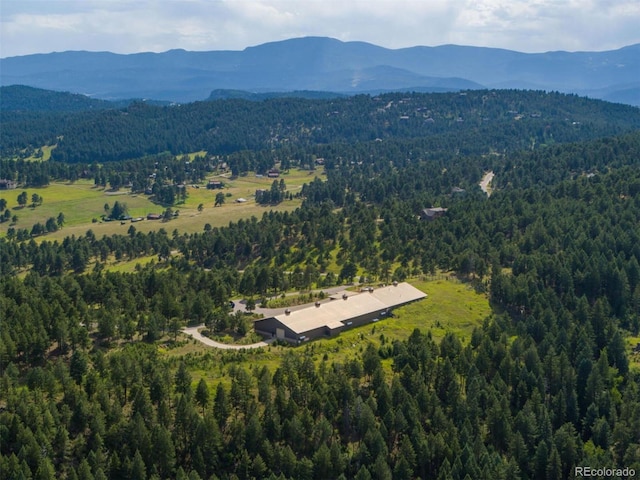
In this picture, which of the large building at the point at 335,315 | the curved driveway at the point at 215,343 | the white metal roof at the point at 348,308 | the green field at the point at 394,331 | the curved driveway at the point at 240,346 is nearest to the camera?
the green field at the point at 394,331

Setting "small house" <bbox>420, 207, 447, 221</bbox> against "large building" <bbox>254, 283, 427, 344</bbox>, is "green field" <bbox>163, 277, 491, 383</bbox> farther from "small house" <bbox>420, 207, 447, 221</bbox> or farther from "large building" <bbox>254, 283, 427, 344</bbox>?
"small house" <bbox>420, 207, 447, 221</bbox>

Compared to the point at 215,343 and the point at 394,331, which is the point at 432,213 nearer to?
the point at 394,331

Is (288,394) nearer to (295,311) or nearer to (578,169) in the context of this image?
(295,311)

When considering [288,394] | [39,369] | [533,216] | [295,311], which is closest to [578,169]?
[533,216]

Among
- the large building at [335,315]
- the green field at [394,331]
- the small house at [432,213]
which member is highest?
the small house at [432,213]

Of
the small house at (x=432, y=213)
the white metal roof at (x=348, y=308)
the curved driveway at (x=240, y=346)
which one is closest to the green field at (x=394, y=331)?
the curved driveway at (x=240, y=346)

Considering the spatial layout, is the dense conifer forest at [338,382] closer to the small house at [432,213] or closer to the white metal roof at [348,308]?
the white metal roof at [348,308]

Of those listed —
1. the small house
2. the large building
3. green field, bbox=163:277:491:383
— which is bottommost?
green field, bbox=163:277:491:383

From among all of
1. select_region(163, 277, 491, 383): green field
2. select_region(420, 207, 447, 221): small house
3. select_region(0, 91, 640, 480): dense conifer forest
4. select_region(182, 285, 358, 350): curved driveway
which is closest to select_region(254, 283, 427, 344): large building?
select_region(163, 277, 491, 383): green field

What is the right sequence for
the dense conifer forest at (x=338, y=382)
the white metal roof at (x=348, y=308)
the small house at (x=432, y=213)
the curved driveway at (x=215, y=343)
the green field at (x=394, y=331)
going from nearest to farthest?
the dense conifer forest at (x=338, y=382) → the green field at (x=394, y=331) → the curved driveway at (x=215, y=343) → the white metal roof at (x=348, y=308) → the small house at (x=432, y=213)
